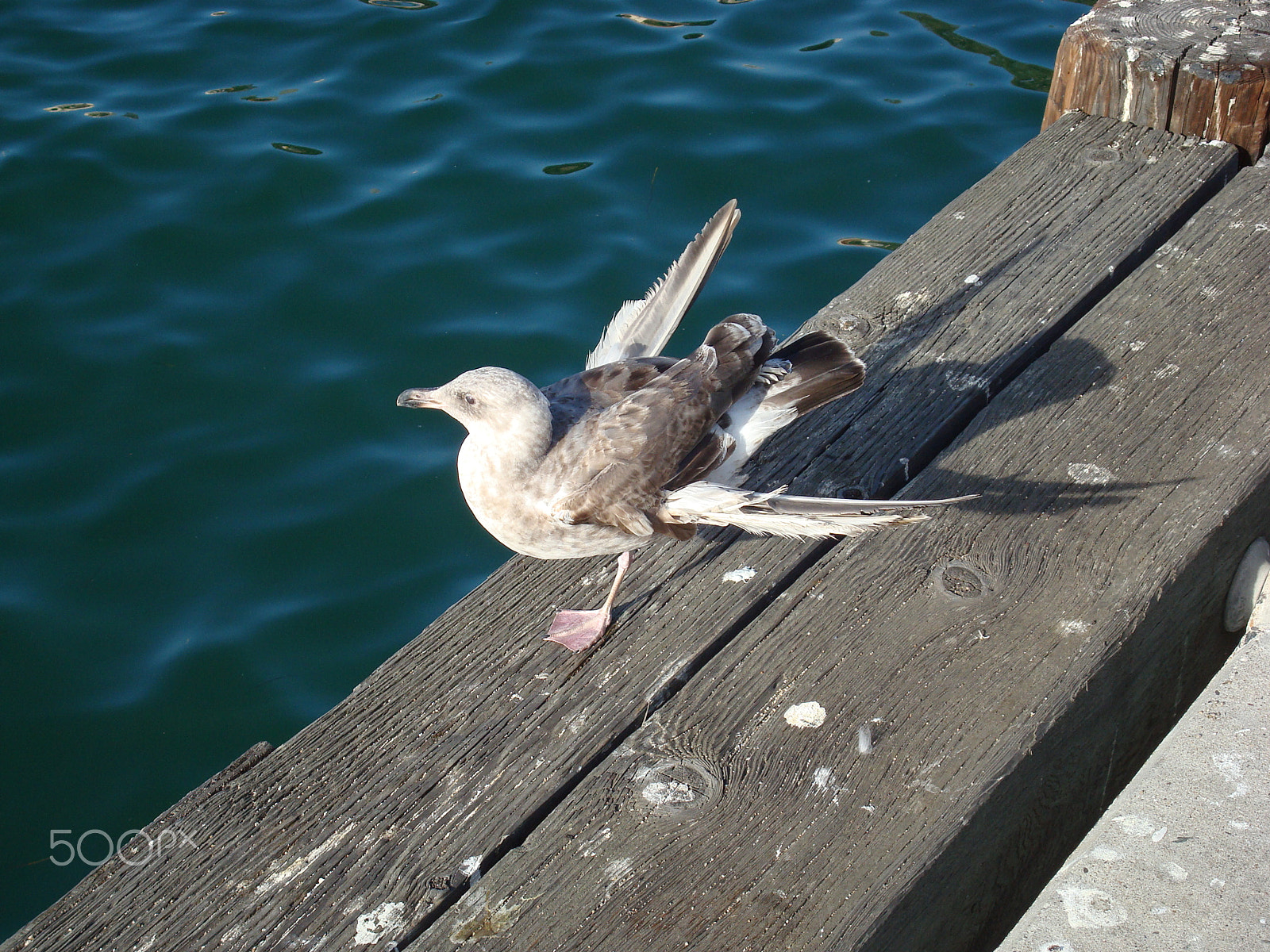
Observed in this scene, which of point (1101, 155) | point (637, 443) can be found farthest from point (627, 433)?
point (1101, 155)

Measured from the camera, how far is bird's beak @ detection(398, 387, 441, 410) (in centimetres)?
319

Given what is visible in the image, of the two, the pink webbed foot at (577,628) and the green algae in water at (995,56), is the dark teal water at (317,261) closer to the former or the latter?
the green algae in water at (995,56)

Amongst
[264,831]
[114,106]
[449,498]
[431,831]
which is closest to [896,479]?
[431,831]

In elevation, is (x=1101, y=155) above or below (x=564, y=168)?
above

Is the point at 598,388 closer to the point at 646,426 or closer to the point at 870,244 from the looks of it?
the point at 646,426

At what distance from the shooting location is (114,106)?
23.7 ft

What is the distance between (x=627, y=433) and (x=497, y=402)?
0.37 metres

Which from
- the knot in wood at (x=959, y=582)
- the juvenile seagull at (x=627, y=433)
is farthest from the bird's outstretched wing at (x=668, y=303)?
the knot in wood at (x=959, y=582)

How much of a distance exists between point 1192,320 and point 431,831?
247 centimetres

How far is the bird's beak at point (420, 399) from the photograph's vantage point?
10.5 ft

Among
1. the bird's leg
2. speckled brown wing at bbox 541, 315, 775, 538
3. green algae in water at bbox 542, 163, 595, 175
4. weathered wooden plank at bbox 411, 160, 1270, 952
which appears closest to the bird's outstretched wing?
speckled brown wing at bbox 541, 315, 775, 538

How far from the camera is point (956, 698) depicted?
228 cm

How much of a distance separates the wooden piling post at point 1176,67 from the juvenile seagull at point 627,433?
5.32 ft

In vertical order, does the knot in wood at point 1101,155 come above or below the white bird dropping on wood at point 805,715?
above
